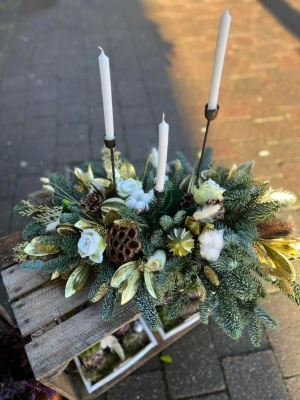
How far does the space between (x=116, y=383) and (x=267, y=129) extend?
182cm

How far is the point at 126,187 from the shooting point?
3.79 ft

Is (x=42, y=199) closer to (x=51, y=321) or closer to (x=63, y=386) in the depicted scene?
(x=51, y=321)

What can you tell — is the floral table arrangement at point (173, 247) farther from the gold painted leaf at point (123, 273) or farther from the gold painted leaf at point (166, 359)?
the gold painted leaf at point (166, 359)

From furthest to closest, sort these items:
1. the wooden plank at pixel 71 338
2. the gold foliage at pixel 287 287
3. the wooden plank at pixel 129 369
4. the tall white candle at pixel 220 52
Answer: the wooden plank at pixel 129 369 < the gold foliage at pixel 287 287 < the wooden plank at pixel 71 338 < the tall white candle at pixel 220 52

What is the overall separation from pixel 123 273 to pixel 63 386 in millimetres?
486

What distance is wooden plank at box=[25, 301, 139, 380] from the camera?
0.99m

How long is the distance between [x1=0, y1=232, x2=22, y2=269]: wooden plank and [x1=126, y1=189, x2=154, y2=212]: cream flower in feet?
1.41

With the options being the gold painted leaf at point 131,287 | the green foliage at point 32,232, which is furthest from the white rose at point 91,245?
the green foliage at point 32,232

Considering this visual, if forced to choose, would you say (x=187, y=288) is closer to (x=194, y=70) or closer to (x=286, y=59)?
(x=194, y=70)

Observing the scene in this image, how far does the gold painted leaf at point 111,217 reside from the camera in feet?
3.47

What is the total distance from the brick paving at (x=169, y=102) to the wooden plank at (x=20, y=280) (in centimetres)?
64

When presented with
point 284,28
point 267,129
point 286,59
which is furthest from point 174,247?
point 284,28

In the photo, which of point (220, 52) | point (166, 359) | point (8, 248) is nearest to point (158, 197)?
point (220, 52)

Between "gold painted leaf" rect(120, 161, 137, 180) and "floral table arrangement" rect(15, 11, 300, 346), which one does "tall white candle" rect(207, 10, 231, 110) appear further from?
"gold painted leaf" rect(120, 161, 137, 180)
